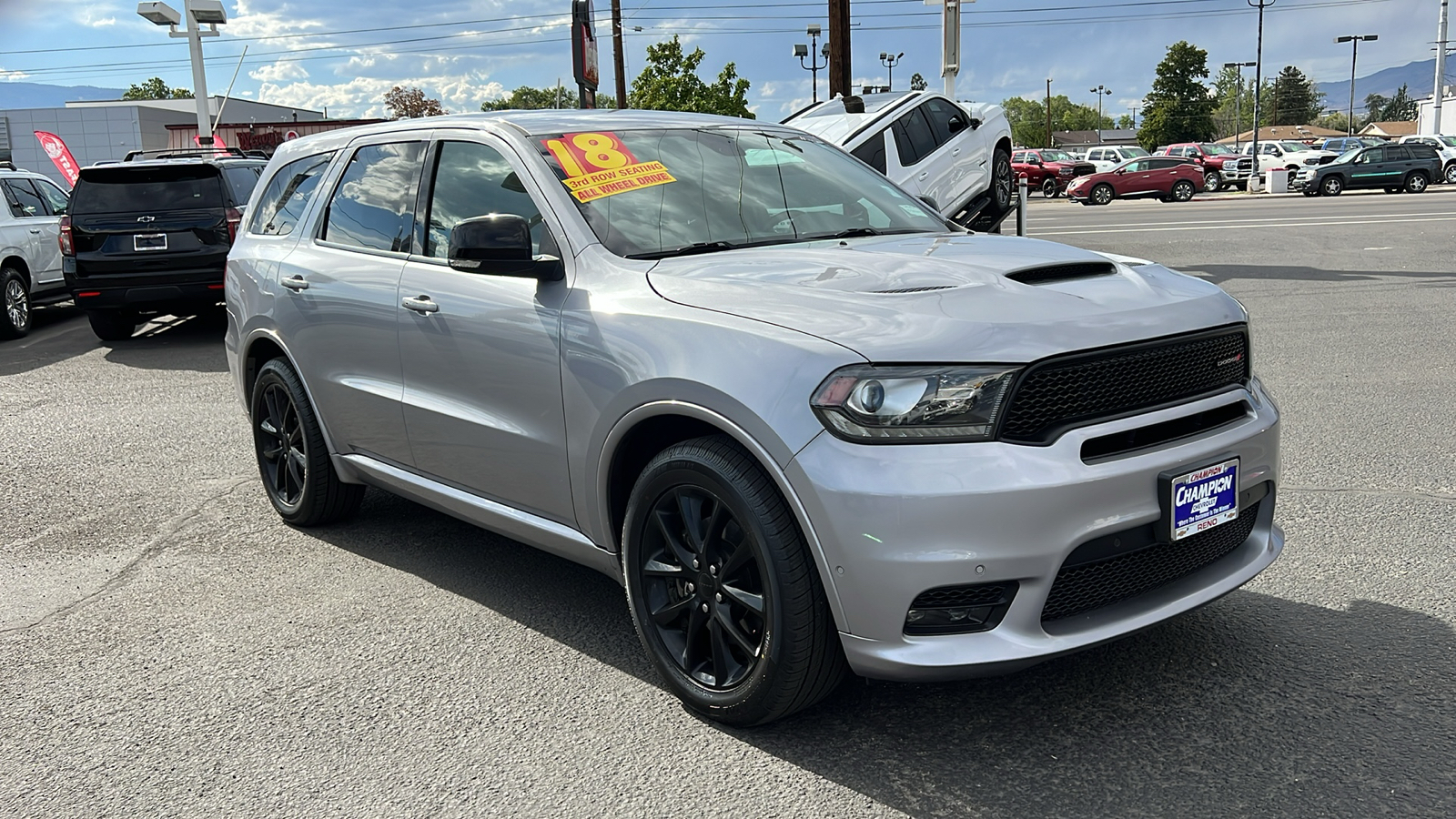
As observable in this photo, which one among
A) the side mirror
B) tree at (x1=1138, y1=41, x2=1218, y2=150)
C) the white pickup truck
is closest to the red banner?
the white pickup truck

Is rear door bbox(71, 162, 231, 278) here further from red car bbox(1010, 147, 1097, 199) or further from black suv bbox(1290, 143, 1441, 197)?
red car bbox(1010, 147, 1097, 199)

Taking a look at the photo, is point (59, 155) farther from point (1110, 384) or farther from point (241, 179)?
point (1110, 384)

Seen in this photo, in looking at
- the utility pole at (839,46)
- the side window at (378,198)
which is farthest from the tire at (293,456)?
the utility pole at (839,46)

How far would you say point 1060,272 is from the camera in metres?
3.45

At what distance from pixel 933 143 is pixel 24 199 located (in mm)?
10401

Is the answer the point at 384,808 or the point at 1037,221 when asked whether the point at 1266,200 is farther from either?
the point at 384,808

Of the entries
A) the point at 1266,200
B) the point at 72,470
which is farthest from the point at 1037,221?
the point at 72,470

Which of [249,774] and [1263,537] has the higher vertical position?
[1263,537]

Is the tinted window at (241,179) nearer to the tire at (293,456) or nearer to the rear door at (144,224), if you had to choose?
the rear door at (144,224)

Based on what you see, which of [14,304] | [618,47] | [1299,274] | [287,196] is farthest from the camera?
[618,47]

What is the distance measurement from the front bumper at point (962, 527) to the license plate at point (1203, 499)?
0.22 ft

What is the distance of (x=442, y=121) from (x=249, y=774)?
252 centimetres

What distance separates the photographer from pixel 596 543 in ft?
12.3

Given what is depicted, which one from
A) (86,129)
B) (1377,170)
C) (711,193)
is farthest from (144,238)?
(86,129)
